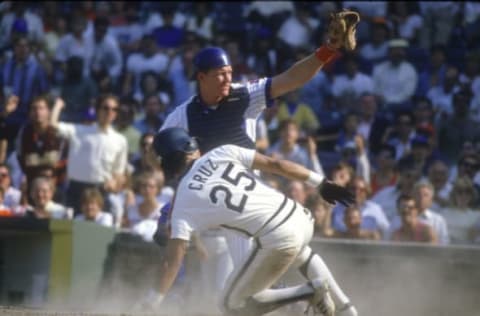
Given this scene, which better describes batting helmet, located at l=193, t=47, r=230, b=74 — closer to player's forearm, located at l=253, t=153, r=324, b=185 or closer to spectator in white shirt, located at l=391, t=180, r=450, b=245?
player's forearm, located at l=253, t=153, r=324, b=185

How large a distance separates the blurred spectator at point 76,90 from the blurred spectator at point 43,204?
3.53 metres

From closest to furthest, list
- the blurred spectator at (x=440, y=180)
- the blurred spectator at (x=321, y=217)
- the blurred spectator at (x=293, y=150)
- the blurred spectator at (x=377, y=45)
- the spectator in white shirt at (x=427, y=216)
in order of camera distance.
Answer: the spectator in white shirt at (x=427, y=216) → the blurred spectator at (x=321, y=217) → the blurred spectator at (x=440, y=180) → the blurred spectator at (x=293, y=150) → the blurred spectator at (x=377, y=45)

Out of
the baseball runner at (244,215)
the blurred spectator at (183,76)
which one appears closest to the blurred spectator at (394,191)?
the blurred spectator at (183,76)

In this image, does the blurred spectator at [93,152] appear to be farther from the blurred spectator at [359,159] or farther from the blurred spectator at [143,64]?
the blurred spectator at [143,64]

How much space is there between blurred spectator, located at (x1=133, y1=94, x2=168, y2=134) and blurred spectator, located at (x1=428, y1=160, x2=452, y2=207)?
3271 millimetres

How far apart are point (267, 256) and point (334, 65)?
843 centimetres

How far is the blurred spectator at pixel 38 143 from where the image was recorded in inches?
476

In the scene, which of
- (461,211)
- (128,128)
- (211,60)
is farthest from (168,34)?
(211,60)

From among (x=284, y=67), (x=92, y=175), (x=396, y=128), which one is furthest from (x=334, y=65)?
(x=92, y=175)

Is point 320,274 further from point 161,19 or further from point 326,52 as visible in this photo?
point 161,19

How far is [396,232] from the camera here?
36.4 ft

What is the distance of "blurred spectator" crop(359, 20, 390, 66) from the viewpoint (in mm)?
15273

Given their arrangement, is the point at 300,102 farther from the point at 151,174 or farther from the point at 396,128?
the point at 151,174

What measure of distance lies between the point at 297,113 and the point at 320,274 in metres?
6.79
